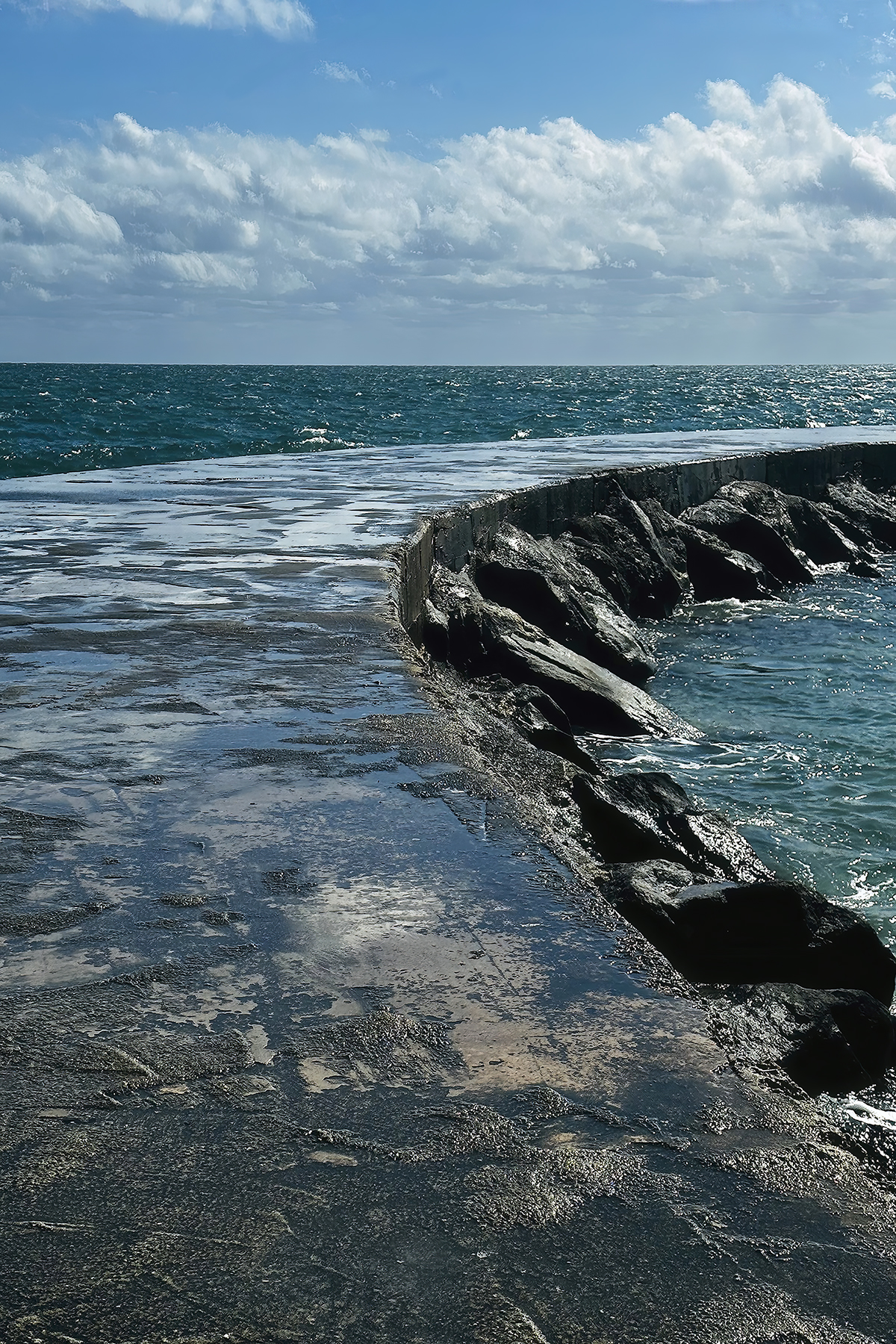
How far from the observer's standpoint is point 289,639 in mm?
3902

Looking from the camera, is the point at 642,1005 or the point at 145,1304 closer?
the point at 145,1304

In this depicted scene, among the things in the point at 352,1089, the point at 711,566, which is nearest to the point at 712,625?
the point at 711,566

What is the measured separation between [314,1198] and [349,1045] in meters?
0.31

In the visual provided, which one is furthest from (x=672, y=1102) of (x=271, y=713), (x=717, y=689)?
(x=717, y=689)

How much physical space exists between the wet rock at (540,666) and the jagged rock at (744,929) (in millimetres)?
2638

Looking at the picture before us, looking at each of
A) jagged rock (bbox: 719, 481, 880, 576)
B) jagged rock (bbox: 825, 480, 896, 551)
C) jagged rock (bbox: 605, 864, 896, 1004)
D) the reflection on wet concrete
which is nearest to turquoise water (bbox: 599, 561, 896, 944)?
jagged rock (bbox: 605, 864, 896, 1004)

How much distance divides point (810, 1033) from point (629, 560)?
8.03 meters

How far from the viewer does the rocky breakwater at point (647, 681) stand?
7.43 feet

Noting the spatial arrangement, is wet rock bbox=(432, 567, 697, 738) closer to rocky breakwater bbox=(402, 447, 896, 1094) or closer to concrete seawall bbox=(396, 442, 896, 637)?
rocky breakwater bbox=(402, 447, 896, 1094)

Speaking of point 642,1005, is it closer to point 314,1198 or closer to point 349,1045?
point 349,1045

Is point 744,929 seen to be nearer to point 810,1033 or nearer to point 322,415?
point 810,1033

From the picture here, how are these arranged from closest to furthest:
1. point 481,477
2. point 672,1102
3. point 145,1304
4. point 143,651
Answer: point 145,1304, point 672,1102, point 143,651, point 481,477

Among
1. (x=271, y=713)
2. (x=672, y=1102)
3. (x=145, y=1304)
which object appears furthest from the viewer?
(x=271, y=713)

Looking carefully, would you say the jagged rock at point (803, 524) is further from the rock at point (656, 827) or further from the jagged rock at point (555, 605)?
the rock at point (656, 827)
